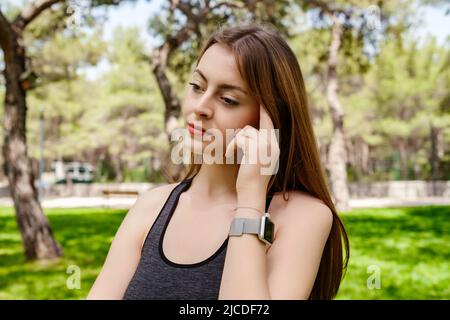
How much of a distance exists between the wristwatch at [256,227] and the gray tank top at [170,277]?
100mm

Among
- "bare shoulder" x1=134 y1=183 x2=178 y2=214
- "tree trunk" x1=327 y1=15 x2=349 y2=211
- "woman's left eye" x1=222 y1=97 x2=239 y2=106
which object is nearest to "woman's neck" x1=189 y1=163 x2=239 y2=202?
"bare shoulder" x1=134 y1=183 x2=178 y2=214

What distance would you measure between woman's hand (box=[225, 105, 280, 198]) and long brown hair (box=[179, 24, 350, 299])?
60mm

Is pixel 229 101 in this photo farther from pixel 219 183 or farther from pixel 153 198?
pixel 153 198

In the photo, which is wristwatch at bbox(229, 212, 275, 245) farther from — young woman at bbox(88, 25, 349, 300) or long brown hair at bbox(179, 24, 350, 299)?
long brown hair at bbox(179, 24, 350, 299)

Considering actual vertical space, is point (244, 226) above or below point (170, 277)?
above

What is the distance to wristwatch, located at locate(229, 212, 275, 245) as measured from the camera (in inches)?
54.5

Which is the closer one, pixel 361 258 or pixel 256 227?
pixel 256 227

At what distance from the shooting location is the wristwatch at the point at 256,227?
1384mm

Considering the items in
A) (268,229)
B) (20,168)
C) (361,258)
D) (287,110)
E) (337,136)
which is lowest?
(361,258)

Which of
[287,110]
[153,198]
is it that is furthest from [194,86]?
[153,198]

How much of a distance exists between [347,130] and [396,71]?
4.53 meters

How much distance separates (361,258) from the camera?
8930 millimetres

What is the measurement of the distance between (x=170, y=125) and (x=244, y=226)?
9886 mm

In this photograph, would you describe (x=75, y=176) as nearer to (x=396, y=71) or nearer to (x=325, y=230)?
(x=396, y=71)
